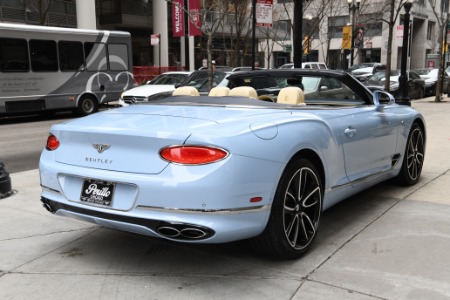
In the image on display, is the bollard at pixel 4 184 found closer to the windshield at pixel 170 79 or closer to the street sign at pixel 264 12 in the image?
the street sign at pixel 264 12

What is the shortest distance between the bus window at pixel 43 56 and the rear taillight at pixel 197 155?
13.5 meters

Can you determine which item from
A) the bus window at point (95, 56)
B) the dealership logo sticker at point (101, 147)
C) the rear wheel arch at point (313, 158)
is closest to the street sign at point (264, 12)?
Result: the bus window at point (95, 56)

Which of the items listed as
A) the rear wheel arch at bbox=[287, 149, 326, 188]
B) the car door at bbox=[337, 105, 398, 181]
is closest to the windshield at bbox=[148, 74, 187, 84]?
the car door at bbox=[337, 105, 398, 181]

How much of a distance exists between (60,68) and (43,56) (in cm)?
68

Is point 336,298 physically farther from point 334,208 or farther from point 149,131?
point 334,208

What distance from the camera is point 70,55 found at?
16172 mm

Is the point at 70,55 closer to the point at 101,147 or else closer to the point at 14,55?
the point at 14,55

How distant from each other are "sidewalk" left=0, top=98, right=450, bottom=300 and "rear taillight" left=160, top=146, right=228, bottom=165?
90cm

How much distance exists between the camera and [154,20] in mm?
35469

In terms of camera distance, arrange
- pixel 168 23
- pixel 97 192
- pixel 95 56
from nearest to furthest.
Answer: pixel 97 192, pixel 95 56, pixel 168 23

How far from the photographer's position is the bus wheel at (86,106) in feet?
54.2

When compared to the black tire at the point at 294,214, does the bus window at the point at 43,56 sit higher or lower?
higher

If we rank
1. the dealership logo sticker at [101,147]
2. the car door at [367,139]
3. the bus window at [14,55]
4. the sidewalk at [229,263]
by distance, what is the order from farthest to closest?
the bus window at [14,55], the car door at [367,139], the dealership logo sticker at [101,147], the sidewalk at [229,263]

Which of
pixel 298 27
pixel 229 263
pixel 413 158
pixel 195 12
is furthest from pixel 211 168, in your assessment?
pixel 195 12
